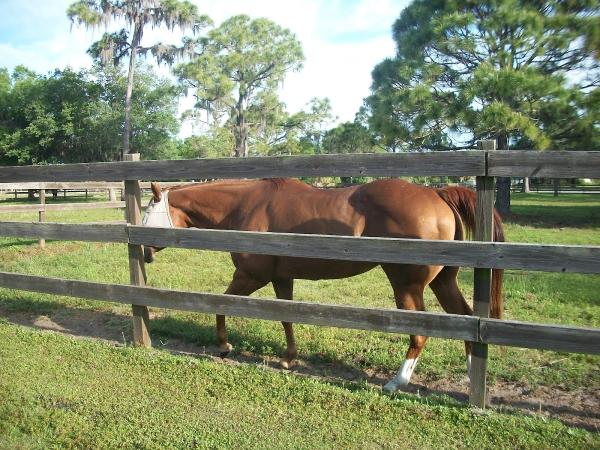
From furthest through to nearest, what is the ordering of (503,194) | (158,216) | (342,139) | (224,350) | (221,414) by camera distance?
1. (342,139)
2. (503,194)
3. (158,216)
4. (224,350)
5. (221,414)

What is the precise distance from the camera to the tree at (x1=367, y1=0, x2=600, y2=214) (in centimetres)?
1510

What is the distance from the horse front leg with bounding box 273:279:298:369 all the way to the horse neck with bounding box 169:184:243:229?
2.67 feet

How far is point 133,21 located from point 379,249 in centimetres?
3237

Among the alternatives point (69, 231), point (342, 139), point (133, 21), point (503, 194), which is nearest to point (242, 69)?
point (133, 21)

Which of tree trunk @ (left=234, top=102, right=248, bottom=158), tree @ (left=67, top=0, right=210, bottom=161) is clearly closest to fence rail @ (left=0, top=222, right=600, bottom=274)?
tree @ (left=67, top=0, right=210, bottom=161)

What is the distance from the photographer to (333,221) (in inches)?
165

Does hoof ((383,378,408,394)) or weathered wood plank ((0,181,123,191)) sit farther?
weathered wood plank ((0,181,123,191))

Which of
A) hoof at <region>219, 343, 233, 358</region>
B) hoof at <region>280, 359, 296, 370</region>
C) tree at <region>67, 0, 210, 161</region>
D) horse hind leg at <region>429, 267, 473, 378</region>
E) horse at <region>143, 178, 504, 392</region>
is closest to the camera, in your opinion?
horse at <region>143, 178, 504, 392</region>

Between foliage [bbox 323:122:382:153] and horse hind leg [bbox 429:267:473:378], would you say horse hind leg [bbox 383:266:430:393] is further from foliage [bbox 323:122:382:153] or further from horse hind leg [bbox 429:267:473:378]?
foliage [bbox 323:122:382:153]

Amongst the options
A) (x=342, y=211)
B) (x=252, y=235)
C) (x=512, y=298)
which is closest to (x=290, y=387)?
(x=252, y=235)

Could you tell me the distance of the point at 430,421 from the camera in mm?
3080

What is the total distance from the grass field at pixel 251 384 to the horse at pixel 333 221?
1.34 feet

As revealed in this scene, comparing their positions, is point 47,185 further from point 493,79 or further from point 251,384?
point 493,79

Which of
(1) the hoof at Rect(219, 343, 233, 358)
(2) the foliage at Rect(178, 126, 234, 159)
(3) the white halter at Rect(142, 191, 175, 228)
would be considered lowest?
(1) the hoof at Rect(219, 343, 233, 358)
